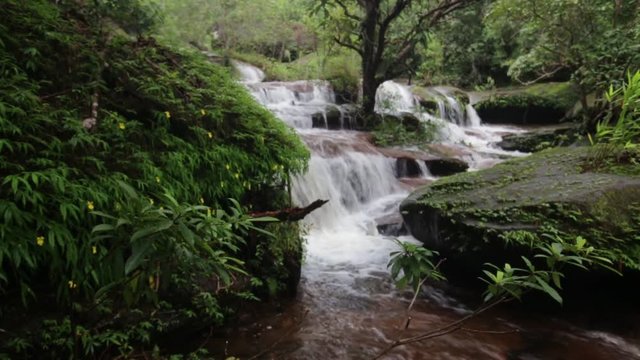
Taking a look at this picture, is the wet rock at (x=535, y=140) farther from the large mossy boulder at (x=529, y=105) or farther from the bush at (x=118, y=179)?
the bush at (x=118, y=179)

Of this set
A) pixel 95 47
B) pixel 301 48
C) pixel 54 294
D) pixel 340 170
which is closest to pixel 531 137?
pixel 340 170

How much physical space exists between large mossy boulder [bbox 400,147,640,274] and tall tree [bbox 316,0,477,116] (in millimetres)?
5683

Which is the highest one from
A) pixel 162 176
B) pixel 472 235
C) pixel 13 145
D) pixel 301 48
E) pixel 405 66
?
pixel 301 48

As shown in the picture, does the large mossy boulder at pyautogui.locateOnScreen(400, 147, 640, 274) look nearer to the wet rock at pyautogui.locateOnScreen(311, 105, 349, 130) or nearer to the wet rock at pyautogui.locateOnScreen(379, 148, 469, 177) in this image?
the wet rock at pyautogui.locateOnScreen(379, 148, 469, 177)

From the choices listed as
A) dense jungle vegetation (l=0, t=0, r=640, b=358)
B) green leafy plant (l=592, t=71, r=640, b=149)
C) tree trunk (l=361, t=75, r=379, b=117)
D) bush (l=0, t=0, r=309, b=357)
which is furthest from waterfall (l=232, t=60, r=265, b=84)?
green leafy plant (l=592, t=71, r=640, b=149)

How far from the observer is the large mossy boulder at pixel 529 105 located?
1528cm

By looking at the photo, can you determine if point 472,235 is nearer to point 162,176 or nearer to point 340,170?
point 162,176

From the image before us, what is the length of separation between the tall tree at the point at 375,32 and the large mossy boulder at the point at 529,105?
20.8 ft

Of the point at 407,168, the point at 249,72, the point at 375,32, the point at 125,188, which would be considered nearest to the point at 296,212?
the point at 125,188

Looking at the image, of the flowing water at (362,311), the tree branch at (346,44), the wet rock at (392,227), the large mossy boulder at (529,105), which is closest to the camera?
the flowing water at (362,311)

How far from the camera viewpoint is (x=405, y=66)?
39.9ft

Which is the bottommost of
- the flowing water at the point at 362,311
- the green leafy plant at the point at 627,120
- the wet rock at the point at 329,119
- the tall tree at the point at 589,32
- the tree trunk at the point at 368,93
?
the flowing water at the point at 362,311

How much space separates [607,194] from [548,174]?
959 mm

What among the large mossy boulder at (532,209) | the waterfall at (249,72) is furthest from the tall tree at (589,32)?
the waterfall at (249,72)
